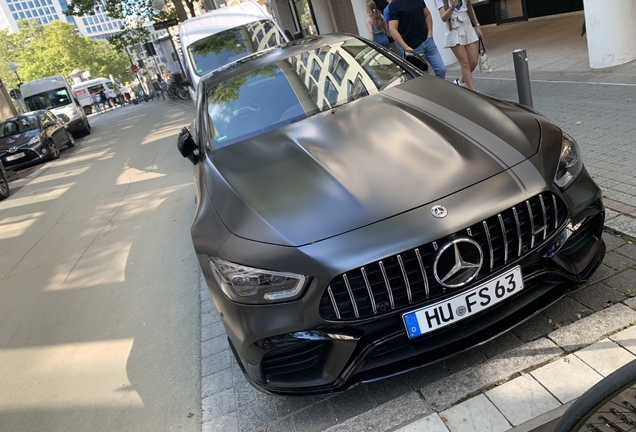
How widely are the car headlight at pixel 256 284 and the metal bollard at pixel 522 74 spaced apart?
3.83 m

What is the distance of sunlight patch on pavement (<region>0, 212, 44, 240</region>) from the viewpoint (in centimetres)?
814

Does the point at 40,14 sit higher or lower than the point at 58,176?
higher

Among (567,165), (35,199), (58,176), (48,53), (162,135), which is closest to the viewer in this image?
(567,165)

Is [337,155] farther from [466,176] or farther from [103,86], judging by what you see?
[103,86]

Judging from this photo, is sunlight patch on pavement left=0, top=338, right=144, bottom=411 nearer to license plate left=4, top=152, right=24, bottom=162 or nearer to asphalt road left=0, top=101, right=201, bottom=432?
asphalt road left=0, top=101, right=201, bottom=432

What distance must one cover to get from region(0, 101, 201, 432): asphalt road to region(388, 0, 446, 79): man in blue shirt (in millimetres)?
3631

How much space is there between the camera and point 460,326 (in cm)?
239

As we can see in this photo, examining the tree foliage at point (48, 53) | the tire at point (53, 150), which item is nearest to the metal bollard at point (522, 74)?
the tire at point (53, 150)

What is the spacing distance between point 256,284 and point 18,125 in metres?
16.1

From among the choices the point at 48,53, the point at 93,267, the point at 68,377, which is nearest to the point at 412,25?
the point at 93,267

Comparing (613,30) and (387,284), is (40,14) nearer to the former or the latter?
(613,30)

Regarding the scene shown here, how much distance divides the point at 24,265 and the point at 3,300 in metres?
1.02

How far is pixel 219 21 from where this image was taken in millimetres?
10969

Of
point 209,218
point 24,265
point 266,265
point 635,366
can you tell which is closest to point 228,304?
point 266,265
